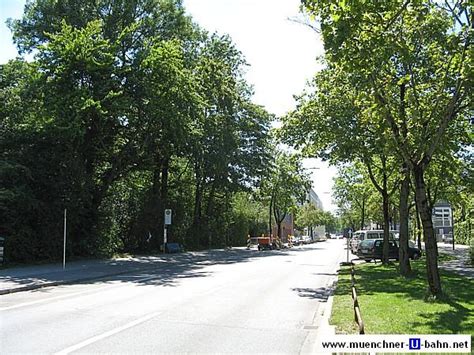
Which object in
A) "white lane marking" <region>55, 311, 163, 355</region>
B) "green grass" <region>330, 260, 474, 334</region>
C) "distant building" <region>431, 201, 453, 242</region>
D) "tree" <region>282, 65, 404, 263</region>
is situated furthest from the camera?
"distant building" <region>431, 201, 453, 242</region>

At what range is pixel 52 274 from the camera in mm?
19141

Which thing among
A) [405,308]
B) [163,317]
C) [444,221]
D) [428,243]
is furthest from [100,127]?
[444,221]

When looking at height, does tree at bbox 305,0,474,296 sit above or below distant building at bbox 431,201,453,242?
above

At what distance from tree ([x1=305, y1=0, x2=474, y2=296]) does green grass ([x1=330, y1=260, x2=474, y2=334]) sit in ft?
3.13

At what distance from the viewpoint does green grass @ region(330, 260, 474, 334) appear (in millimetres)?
8602

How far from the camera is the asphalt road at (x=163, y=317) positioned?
772 centimetres

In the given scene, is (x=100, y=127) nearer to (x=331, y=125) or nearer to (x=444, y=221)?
(x=331, y=125)

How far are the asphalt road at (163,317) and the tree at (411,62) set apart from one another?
15.0 feet

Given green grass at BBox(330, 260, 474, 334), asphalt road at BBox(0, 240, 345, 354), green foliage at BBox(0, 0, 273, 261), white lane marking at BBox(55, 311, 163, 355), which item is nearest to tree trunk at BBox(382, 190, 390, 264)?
green grass at BBox(330, 260, 474, 334)

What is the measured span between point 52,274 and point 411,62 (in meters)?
14.8

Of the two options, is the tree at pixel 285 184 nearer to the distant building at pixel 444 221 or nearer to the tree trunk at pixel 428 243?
the distant building at pixel 444 221

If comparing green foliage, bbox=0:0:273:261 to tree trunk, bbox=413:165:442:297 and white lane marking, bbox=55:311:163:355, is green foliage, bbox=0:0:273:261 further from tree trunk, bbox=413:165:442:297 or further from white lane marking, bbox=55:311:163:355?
tree trunk, bbox=413:165:442:297

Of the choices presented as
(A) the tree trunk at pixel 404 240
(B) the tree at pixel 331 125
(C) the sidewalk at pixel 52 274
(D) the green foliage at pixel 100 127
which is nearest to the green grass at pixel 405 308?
(A) the tree trunk at pixel 404 240

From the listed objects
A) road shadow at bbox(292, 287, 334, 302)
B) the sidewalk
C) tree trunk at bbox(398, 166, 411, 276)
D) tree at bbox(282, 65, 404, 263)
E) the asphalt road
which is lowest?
road shadow at bbox(292, 287, 334, 302)
